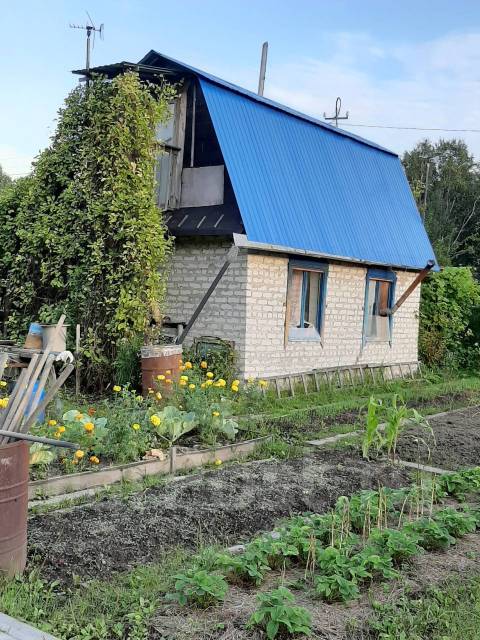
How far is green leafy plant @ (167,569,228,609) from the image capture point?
143 inches

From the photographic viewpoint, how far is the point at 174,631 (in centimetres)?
347

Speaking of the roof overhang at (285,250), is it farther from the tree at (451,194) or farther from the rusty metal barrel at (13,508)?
the tree at (451,194)

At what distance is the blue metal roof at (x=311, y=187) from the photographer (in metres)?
11.8

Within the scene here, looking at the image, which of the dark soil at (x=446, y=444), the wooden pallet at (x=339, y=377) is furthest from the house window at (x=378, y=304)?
the dark soil at (x=446, y=444)

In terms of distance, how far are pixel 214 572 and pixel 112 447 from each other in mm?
2818

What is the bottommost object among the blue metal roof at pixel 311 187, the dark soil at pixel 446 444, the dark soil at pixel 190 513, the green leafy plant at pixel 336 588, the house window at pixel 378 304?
the dark soil at pixel 446 444

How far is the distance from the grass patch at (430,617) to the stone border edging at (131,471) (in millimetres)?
2949

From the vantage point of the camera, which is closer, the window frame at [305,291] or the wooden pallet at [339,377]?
the wooden pallet at [339,377]

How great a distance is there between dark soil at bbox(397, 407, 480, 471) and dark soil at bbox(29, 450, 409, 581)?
0.93 meters

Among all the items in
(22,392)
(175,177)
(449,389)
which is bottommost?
(449,389)

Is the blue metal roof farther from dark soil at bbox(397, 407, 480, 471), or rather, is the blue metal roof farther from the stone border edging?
the stone border edging

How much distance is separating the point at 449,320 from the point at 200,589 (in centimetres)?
1466

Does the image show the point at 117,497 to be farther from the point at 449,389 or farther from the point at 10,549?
the point at 449,389

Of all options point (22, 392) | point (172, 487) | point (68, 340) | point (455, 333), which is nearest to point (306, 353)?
point (68, 340)
